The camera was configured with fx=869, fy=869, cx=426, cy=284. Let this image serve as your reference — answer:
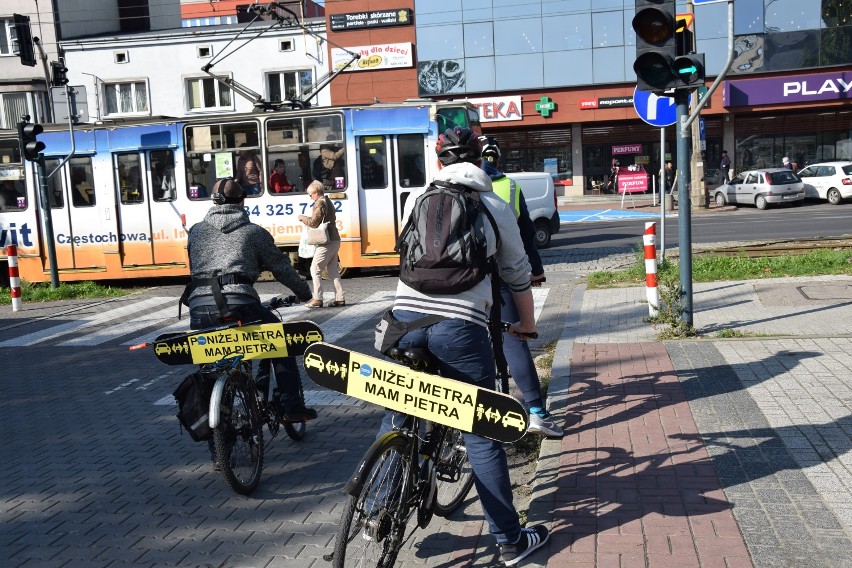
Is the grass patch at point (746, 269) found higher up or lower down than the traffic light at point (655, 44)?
lower down

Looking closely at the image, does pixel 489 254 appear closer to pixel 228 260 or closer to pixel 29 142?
pixel 228 260

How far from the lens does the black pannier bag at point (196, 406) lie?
504 cm

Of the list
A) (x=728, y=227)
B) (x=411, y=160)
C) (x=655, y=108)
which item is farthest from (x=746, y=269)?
(x=728, y=227)

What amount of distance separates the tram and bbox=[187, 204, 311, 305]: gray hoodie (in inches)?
401

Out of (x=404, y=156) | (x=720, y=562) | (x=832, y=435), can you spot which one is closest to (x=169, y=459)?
(x=720, y=562)

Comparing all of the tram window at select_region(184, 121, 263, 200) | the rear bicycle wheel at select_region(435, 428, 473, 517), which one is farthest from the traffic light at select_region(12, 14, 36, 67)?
the rear bicycle wheel at select_region(435, 428, 473, 517)

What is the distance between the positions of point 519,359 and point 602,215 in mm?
25949

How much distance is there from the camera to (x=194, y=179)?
16.5m

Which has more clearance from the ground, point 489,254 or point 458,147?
point 458,147

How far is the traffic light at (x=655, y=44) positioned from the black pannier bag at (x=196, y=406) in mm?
4843

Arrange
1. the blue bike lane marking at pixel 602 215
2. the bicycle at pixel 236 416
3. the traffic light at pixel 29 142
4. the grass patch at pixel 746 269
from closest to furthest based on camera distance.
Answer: the bicycle at pixel 236 416 < the grass patch at pixel 746 269 < the traffic light at pixel 29 142 < the blue bike lane marking at pixel 602 215

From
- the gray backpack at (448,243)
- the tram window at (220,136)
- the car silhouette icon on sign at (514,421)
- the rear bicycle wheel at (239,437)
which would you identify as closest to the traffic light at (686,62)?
the gray backpack at (448,243)

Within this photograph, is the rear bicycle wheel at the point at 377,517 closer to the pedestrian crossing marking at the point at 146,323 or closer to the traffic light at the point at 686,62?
the traffic light at the point at 686,62

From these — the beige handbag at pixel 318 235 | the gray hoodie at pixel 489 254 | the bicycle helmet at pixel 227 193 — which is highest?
the bicycle helmet at pixel 227 193
